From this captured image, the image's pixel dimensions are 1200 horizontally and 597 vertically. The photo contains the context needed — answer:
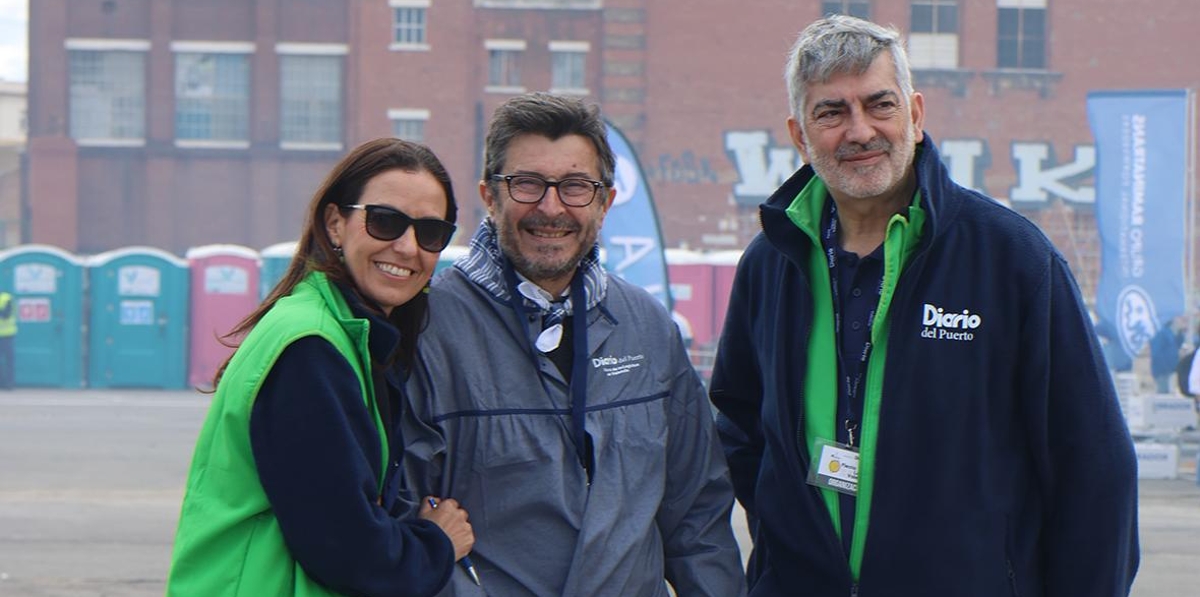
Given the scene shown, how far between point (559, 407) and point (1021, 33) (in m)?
39.1

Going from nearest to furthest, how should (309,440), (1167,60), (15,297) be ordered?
(309,440) → (15,297) → (1167,60)

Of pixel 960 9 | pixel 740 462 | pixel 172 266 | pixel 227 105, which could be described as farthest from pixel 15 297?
pixel 960 9

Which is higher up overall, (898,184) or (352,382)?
(898,184)

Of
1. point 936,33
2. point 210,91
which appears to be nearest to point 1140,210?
point 936,33

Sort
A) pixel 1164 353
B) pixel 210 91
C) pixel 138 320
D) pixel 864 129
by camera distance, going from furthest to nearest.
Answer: pixel 210 91 < pixel 138 320 < pixel 1164 353 < pixel 864 129

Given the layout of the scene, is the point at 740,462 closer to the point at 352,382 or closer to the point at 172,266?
the point at 352,382

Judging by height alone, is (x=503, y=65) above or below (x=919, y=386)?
above

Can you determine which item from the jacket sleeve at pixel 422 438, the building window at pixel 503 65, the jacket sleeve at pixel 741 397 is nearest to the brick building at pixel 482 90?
the building window at pixel 503 65

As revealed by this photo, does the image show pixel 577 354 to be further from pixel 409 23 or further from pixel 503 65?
pixel 409 23

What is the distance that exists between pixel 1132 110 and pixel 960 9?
22238mm

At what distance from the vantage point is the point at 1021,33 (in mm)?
39844

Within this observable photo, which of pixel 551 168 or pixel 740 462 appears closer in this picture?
pixel 551 168

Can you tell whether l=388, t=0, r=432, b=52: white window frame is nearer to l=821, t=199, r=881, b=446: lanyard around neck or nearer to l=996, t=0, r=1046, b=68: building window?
l=996, t=0, r=1046, b=68: building window

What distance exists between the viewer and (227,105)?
41219 mm
